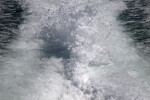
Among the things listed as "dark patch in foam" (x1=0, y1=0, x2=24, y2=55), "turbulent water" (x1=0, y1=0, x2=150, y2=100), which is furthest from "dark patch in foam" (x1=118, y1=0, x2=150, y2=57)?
"dark patch in foam" (x1=0, y1=0, x2=24, y2=55)

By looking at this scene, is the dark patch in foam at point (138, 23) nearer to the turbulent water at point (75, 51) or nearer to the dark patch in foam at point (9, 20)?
the turbulent water at point (75, 51)

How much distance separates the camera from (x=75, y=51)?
1106cm

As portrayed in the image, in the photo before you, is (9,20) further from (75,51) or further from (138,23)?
(138,23)

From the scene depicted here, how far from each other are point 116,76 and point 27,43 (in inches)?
198

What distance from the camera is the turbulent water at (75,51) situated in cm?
862

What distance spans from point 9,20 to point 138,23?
7.61 meters

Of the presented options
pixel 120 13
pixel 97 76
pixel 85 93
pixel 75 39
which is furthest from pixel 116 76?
pixel 120 13

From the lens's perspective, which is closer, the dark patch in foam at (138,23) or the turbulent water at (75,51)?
the turbulent water at (75,51)

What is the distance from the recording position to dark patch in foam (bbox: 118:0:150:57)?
37.8 feet

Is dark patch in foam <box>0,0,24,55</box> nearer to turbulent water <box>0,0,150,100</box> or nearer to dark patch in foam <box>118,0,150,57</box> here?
turbulent water <box>0,0,150,100</box>

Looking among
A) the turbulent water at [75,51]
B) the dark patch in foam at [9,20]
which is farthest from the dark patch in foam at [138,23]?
the dark patch in foam at [9,20]

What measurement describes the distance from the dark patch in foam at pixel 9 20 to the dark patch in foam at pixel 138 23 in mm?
6098

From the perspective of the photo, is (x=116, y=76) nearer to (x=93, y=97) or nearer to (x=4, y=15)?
(x=93, y=97)

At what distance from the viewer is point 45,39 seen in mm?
12414
